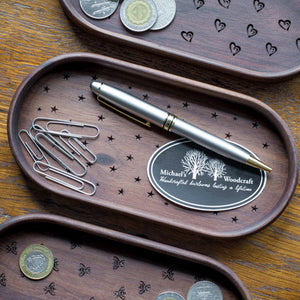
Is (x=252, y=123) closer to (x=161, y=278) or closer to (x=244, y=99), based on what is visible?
(x=244, y=99)

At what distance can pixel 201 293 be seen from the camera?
0.95 m

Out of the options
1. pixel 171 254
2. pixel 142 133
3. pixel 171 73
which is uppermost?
pixel 171 73

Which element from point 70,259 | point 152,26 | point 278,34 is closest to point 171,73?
point 152,26

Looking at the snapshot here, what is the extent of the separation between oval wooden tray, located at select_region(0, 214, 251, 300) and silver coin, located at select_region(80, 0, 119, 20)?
0.44 metres

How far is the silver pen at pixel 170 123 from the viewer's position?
0.95 meters

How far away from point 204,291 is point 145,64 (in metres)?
0.50

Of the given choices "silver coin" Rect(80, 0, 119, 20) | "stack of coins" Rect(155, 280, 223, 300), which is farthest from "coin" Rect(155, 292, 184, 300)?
"silver coin" Rect(80, 0, 119, 20)

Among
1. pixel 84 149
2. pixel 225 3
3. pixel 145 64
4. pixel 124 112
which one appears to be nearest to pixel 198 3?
pixel 225 3

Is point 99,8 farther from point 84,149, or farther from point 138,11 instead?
point 84,149

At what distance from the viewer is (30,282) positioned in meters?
0.95

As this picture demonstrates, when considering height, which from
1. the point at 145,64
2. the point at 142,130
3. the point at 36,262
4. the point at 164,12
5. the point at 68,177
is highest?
the point at 164,12

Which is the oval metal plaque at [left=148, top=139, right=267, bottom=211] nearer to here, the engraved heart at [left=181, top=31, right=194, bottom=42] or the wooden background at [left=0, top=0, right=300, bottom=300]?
the wooden background at [left=0, top=0, right=300, bottom=300]

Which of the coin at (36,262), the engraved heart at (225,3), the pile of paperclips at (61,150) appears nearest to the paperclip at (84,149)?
the pile of paperclips at (61,150)

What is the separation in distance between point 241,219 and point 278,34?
0.41 m
